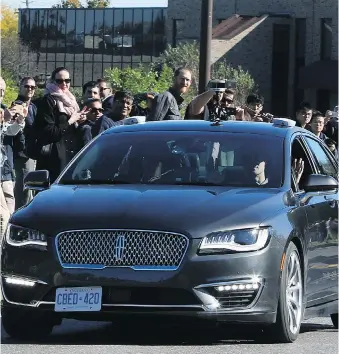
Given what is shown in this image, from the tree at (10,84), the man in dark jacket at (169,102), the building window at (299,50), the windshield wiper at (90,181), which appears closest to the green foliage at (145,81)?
the building window at (299,50)

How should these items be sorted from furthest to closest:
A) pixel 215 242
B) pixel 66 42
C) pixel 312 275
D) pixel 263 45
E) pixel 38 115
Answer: pixel 66 42 → pixel 263 45 → pixel 38 115 → pixel 312 275 → pixel 215 242

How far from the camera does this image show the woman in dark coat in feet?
46.5

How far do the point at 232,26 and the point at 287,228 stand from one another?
77.3 m

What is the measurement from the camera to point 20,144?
14.9 meters

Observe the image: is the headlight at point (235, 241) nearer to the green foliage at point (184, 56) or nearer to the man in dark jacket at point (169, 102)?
the man in dark jacket at point (169, 102)

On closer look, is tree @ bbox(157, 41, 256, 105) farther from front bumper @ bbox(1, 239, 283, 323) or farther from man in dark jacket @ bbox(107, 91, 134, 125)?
front bumper @ bbox(1, 239, 283, 323)

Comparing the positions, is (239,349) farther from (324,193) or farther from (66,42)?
(66,42)

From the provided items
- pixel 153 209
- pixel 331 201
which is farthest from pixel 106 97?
pixel 153 209

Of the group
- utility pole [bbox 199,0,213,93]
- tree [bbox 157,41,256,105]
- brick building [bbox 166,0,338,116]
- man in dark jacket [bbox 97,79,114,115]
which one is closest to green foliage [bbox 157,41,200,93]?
tree [bbox 157,41,256,105]

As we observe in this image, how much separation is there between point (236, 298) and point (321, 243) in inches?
53.7

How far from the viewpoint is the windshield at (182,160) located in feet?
32.5

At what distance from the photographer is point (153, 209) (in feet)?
29.6

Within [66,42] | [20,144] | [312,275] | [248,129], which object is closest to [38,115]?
[20,144]

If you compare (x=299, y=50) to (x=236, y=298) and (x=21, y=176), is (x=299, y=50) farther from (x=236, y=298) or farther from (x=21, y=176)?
(x=236, y=298)
